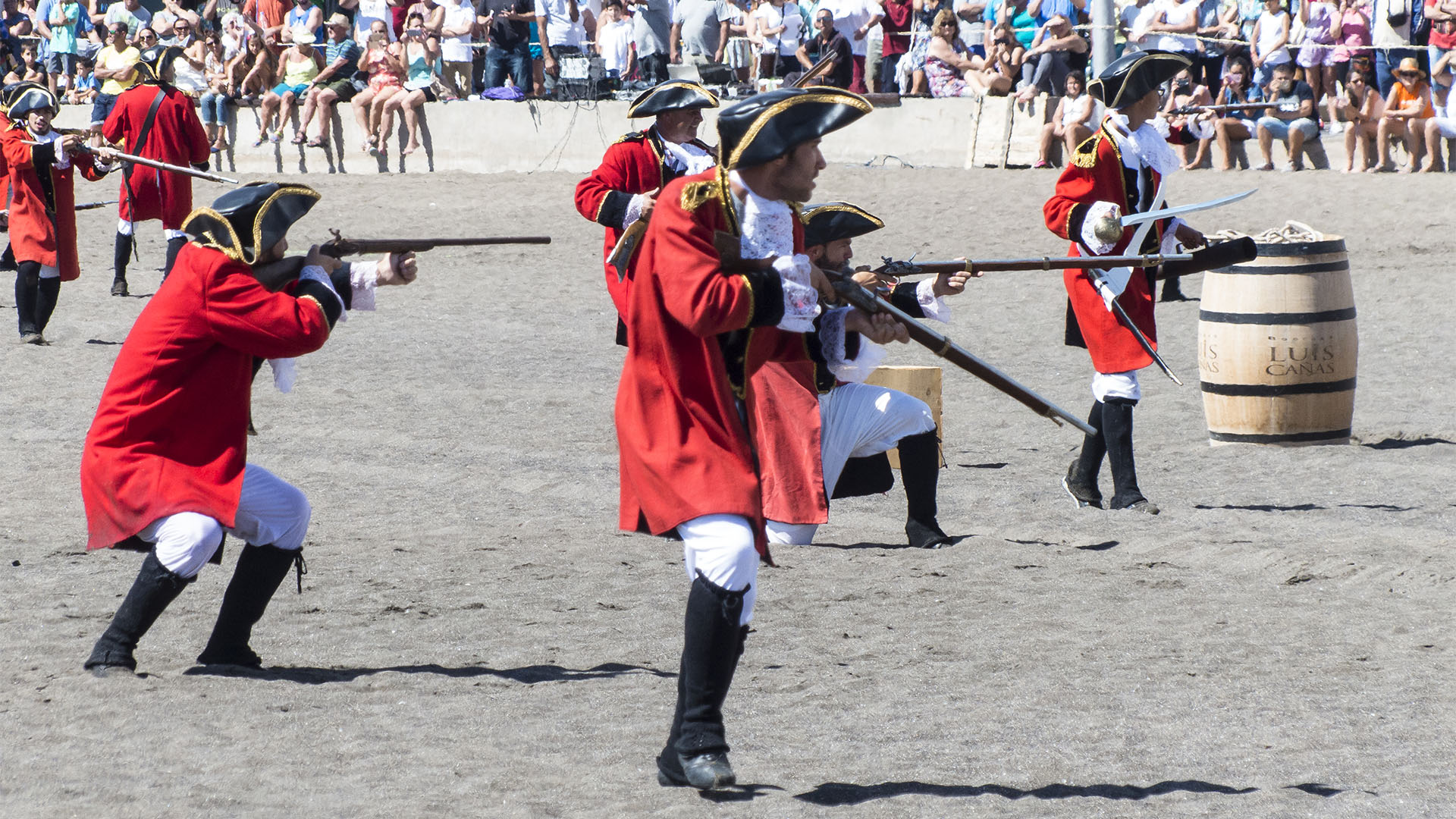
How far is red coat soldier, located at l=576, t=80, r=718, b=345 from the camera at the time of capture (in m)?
7.25

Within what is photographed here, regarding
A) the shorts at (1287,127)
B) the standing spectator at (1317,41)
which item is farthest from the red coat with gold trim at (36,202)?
the standing spectator at (1317,41)

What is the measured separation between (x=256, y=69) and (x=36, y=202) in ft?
31.5

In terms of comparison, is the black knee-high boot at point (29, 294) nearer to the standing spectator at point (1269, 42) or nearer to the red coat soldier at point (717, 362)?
the red coat soldier at point (717, 362)

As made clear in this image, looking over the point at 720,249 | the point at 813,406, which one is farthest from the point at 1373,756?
the point at 813,406

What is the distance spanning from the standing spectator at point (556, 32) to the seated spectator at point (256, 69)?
3.05 meters

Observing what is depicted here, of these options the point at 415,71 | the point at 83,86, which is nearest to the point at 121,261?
the point at 415,71

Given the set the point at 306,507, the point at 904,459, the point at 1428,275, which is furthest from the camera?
the point at 1428,275

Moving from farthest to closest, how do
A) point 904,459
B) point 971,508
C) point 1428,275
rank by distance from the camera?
point 1428,275
point 971,508
point 904,459

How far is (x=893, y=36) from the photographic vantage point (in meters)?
17.8

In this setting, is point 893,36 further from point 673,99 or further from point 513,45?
point 673,99

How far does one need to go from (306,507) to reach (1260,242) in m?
4.82

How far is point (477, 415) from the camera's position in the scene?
358 inches

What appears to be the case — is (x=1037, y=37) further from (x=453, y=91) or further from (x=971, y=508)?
(x=971, y=508)

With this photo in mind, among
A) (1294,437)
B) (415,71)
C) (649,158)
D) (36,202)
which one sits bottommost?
(1294,437)
